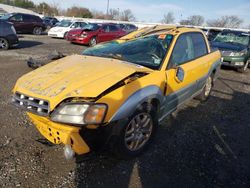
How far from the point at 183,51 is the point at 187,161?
1.81 m

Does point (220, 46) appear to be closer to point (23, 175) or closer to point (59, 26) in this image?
point (23, 175)

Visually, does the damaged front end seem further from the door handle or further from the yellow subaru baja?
the door handle

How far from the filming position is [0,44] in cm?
1138

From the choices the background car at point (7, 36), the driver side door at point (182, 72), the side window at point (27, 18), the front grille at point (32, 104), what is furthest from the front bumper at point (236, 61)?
the side window at point (27, 18)

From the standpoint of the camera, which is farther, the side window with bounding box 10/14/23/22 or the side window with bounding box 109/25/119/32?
the side window with bounding box 10/14/23/22

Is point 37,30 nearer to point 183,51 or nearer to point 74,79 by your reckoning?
point 183,51

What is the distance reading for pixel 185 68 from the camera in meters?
3.89

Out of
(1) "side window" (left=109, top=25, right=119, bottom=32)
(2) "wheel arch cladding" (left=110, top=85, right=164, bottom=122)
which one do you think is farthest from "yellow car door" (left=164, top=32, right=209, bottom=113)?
(1) "side window" (left=109, top=25, right=119, bottom=32)

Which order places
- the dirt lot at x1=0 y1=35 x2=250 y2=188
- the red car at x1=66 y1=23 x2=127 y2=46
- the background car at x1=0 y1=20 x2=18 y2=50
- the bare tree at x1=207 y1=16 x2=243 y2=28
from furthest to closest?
the bare tree at x1=207 y1=16 x2=243 y2=28 < the red car at x1=66 y1=23 x2=127 y2=46 < the background car at x1=0 y1=20 x2=18 y2=50 < the dirt lot at x1=0 y1=35 x2=250 y2=188

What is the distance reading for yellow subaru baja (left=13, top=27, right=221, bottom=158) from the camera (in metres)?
2.50

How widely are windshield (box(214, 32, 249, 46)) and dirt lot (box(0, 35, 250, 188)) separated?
299 inches

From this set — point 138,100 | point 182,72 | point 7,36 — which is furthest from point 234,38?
point 7,36

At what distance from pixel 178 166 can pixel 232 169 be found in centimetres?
74

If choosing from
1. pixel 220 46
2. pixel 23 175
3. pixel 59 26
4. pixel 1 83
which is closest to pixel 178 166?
pixel 23 175
